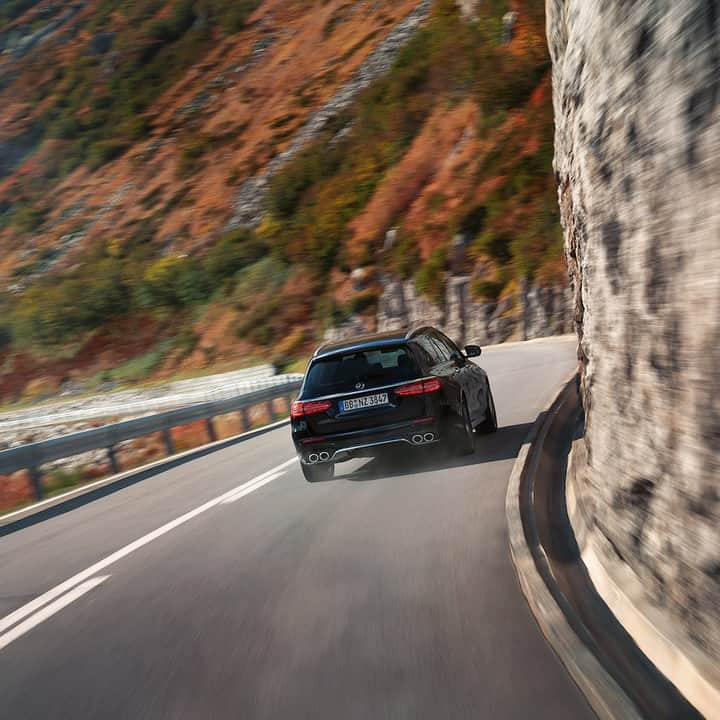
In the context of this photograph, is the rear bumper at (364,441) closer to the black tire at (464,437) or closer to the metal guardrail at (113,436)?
the black tire at (464,437)

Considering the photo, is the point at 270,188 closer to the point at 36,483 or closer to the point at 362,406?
the point at 36,483

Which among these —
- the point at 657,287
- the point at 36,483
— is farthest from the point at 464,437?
the point at 36,483

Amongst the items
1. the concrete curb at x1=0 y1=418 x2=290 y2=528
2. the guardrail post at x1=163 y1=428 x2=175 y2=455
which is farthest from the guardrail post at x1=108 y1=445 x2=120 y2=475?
the guardrail post at x1=163 y1=428 x2=175 y2=455

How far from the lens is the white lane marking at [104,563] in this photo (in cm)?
560

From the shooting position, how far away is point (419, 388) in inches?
344

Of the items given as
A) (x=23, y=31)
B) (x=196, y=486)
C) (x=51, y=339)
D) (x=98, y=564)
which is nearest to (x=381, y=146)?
(x=51, y=339)

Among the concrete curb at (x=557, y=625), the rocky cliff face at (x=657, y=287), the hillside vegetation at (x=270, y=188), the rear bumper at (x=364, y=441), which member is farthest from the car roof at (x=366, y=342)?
the hillside vegetation at (x=270, y=188)

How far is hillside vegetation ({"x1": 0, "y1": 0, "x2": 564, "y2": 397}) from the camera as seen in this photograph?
43.8 m

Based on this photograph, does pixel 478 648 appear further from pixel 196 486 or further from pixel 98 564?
pixel 196 486

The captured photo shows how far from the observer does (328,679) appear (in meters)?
3.82

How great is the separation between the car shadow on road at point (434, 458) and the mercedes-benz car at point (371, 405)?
0.25 m

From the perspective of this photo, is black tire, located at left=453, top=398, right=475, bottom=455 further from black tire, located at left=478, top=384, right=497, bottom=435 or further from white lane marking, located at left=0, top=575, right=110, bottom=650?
white lane marking, located at left=0, top=575, right=110, bottom=650

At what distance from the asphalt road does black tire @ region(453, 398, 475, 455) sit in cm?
18

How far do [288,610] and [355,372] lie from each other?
4246 mm
